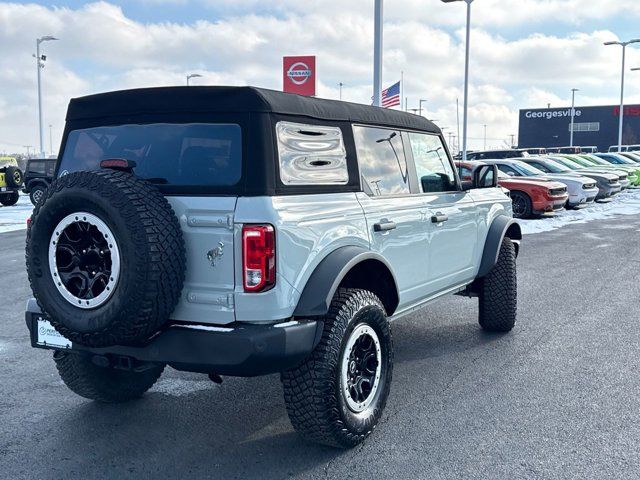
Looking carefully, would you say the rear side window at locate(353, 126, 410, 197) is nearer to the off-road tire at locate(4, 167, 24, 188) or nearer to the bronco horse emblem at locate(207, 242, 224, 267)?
the bronco horse emblem at locate(207, 242, 224, 267)

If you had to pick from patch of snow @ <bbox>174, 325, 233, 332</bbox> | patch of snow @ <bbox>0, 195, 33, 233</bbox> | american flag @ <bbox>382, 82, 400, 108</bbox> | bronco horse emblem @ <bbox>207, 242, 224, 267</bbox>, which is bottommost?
patch of snow @ <bbox>0, 195, 33, 233</bbox>

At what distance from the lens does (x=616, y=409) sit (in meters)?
4.26

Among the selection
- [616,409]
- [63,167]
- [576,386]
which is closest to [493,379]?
[576,386]

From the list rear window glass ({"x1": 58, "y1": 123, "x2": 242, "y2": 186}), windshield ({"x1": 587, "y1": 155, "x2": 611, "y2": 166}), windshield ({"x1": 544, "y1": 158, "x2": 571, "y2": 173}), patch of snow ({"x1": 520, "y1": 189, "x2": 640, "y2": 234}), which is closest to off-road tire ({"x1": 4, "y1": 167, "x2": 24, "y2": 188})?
patch of snow ({"x1": 520, "y1": 189, "x2": 640, "y2": 234})

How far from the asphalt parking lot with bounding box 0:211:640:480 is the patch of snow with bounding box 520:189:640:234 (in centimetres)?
935

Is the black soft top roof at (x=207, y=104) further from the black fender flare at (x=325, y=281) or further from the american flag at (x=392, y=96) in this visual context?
the american flag at (x=392, y=96)

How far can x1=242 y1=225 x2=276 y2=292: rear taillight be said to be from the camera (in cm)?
319

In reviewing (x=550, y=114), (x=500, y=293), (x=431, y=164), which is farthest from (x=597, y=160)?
(x=550, y=114)

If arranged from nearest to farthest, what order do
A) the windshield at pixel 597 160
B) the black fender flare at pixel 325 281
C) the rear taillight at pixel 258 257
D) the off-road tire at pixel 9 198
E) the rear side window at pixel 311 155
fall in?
the rear taillight at pixel 258 257 < the black fender flare at pixel 325 281 < the rear side window at pixel 311 155 < the off-road tire at pixel 9 198 < the windshield at pixel 597 160

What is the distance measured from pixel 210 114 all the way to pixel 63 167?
121cm

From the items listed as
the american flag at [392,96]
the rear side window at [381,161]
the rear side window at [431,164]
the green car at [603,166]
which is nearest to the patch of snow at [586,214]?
the green car at [603,166]

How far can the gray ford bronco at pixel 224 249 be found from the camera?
3.19 m

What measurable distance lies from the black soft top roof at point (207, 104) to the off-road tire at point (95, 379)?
155cm

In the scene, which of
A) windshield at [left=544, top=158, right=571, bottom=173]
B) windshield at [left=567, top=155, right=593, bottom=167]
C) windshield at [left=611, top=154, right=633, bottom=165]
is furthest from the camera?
windshield at [left=611, top=154, right=633, bottom=165]
